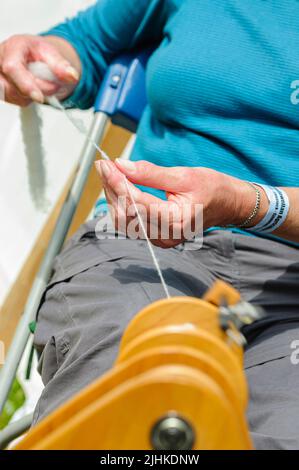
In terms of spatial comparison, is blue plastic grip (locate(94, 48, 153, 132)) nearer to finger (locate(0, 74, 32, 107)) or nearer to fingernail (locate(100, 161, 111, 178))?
finger (locate(0, 74, 32, 107))

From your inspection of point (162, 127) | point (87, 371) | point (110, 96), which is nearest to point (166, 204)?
point (87, 371)

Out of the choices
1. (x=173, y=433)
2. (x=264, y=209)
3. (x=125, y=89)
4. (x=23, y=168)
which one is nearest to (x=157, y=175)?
(x=264, y=209)

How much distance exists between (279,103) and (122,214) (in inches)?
10.0

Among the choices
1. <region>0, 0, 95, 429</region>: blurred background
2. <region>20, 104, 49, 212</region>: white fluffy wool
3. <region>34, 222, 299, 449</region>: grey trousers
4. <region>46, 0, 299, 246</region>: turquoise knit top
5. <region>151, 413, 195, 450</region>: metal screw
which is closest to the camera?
<region>151, 413, 195, 450</region>: metal screw

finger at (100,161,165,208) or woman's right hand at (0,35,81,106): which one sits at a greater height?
woman's right hand at (0,35,81,106)

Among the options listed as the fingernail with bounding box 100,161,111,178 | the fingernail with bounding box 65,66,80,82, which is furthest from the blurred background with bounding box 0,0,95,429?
the fingernail with bounding box 100,161,111,178

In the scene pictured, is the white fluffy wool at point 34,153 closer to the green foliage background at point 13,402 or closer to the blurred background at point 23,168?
the blurred background at point 23,168

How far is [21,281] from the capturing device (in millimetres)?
1086

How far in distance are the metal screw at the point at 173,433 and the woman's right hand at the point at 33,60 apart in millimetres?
647

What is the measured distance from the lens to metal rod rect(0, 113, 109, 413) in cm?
84

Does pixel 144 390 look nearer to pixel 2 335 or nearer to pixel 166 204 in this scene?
pixel 166 204

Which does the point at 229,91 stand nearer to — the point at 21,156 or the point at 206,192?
the point at 206,192

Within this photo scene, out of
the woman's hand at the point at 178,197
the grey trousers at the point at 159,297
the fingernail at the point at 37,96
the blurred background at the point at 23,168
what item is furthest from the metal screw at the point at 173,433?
the blurred background at the point at 23,168

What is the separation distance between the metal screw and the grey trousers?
179 millimetres
